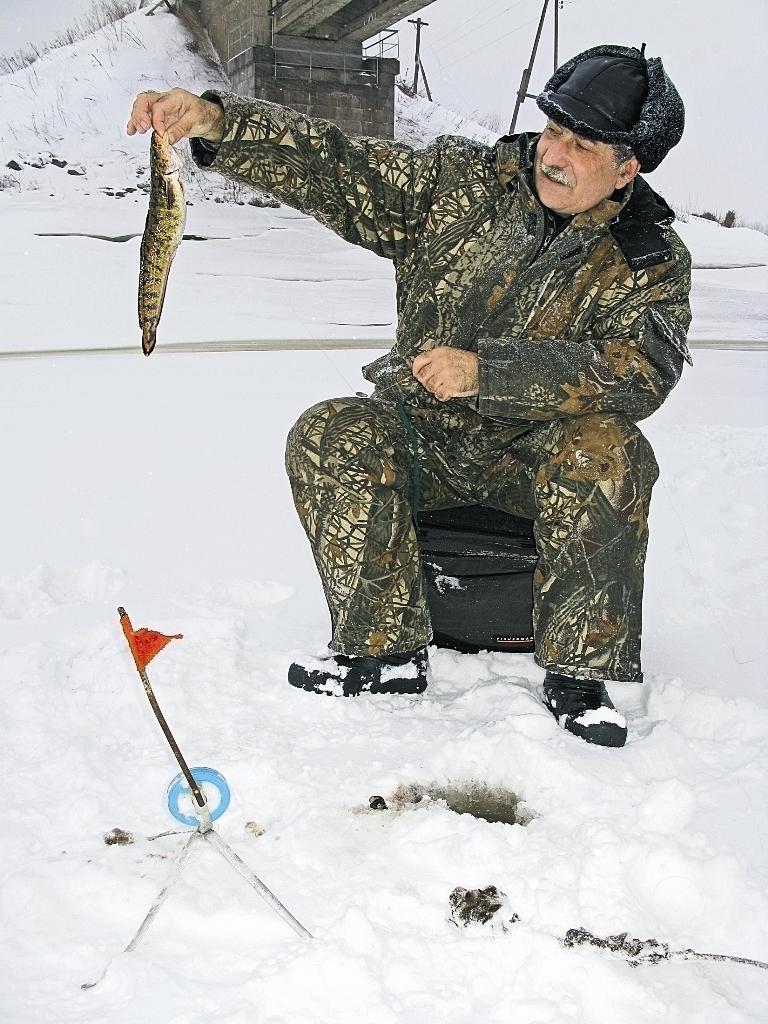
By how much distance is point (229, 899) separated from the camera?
118 cm

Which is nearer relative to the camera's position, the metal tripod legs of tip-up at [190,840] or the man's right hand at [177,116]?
the metal tripod legs of tip-up at [190,840]

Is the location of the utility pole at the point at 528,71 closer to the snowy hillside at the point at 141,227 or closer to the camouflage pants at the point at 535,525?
the snowy hillside at the point at 141,227

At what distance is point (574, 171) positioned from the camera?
163 cm

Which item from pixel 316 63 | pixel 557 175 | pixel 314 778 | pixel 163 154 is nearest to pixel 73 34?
pixel 316 63

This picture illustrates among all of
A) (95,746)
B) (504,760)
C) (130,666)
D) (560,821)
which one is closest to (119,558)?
(130,666)

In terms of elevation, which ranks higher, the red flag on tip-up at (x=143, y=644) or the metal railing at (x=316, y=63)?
the metal railing at (x=316, y=63)

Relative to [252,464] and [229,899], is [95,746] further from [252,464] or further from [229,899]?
[252,464]

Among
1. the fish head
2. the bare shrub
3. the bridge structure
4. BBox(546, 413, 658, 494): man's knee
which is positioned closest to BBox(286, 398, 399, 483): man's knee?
BBox(546, 413, 658, 494): man's knee

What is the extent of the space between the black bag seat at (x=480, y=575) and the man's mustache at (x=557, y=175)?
1.96ft

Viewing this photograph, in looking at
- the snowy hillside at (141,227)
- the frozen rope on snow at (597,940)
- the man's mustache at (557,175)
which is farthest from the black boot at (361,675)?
the snowy hillside at (141,227)

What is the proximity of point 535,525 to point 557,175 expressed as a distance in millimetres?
597

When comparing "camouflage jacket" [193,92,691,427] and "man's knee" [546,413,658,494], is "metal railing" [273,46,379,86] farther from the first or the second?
"man's knee" [546,413,658,494]

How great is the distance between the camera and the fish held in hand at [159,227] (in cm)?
150

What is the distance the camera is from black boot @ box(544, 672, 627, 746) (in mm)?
1532
